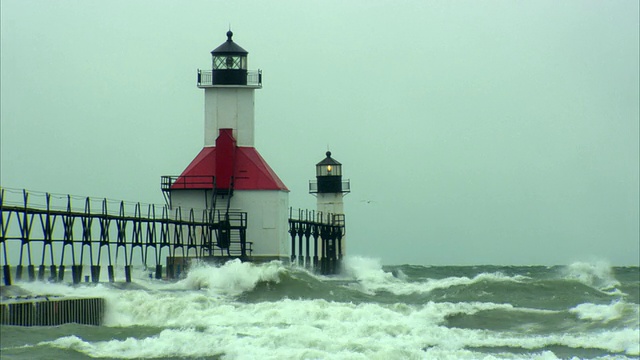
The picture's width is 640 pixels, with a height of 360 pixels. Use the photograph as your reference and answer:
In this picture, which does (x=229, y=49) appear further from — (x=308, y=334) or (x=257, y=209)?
(x=308, y=334)

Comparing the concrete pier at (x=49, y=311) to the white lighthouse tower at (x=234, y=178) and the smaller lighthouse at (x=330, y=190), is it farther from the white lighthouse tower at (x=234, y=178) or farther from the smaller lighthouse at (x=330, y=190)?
the smaller lighthouse at (x=330, y=190)

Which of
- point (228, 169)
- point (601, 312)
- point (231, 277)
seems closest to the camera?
point (601, 312)

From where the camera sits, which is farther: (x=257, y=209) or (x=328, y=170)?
(x=328, y=170)

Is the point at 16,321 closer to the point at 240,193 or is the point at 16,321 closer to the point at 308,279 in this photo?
the point at 308,279

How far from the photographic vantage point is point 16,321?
2630 centimetres

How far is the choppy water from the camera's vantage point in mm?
24469

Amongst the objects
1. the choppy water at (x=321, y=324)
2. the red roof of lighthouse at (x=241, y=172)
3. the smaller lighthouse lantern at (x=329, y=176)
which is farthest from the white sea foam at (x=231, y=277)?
the smaller lighthouse lantern at (x=329, y=176)

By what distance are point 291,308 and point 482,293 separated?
1171cm

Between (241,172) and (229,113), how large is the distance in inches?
109

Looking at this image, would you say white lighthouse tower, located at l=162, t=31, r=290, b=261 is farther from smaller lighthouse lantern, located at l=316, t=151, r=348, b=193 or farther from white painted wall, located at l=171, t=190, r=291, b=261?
smaller lighthouse lantern, located at l=316, t=151, r=348, b=193

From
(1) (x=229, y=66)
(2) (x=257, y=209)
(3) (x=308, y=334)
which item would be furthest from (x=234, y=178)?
(3) (x=308, y=334)

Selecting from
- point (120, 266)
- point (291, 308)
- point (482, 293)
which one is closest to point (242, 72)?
point (120, 266)

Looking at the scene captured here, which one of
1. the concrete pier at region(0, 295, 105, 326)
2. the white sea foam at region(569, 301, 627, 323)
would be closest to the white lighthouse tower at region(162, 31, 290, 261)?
the white sea foam at region(569, 301, 627, 323)

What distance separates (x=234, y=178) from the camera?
49.9 m
